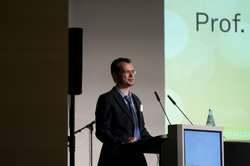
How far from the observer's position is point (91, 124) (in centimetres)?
472

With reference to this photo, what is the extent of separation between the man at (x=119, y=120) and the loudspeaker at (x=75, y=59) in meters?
0.36

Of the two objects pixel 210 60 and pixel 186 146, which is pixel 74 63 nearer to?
pixel 186 146

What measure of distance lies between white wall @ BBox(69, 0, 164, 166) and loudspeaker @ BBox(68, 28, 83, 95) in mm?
2653

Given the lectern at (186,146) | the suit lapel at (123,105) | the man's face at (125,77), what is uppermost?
the man's face at (125,77)

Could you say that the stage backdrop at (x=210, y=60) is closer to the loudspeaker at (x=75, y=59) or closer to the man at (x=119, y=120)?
the man at (x=119, y=120)

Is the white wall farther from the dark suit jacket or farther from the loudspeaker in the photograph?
the loudspeaker

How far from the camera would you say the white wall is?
201 inches

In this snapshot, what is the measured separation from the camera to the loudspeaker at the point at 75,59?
233 centimetres

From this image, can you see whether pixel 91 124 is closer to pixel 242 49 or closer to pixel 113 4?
pixel 113 4

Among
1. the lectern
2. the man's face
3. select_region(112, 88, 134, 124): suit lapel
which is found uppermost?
the man's face

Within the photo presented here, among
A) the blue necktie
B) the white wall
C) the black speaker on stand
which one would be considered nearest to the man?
the blue necktie

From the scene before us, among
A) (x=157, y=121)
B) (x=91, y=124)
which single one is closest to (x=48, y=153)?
(x=91, y=124)

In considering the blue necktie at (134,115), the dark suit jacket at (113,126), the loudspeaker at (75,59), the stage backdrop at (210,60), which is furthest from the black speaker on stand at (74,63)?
the stage backdrop at (210,60)

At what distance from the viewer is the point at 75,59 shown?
2.37 m
